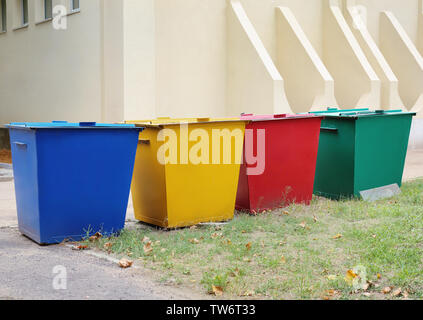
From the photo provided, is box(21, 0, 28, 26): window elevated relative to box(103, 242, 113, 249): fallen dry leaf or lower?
elevated

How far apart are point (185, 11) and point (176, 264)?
8746 millimetres

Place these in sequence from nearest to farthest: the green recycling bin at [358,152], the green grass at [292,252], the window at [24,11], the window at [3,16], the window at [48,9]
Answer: the green grass at [292,252] → the green recycling bin at [358,152] → the window at [48,9] → the window at [24,11] → the window at [3,16]

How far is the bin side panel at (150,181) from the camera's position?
5844mm

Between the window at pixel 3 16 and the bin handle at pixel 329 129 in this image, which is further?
the window at pixel 3 16

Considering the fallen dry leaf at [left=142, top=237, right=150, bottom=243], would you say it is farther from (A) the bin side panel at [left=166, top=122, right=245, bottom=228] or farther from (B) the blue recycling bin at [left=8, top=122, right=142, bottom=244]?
(A) the bin side panel at [left=166, top=122, right=245, bottom=228]

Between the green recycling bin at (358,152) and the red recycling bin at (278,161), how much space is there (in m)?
0.54

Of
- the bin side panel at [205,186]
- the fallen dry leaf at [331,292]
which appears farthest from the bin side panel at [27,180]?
the fallen dry leaf at [331,292]

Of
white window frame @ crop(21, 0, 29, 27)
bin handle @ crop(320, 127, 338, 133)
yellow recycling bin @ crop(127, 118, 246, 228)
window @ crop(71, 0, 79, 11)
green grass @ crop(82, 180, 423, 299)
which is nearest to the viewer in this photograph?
green grass @ crop(82, 180, 423, 299)

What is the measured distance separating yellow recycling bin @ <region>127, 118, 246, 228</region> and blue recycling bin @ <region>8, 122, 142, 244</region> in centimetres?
36

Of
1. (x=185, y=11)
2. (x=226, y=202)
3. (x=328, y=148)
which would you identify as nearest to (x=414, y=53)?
(x=185, y=11)

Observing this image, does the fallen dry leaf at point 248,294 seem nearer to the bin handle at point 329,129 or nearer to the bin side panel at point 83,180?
the bin side panel at point 83,180

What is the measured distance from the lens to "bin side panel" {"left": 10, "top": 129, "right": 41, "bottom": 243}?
5172 mm

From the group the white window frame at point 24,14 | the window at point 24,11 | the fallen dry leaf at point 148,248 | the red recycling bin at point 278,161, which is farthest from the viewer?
the window at point 24,11

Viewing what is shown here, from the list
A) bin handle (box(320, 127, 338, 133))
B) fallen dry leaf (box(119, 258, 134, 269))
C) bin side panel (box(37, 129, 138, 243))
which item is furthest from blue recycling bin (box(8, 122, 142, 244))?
bin handle (box(320, 127, 338, 133))
